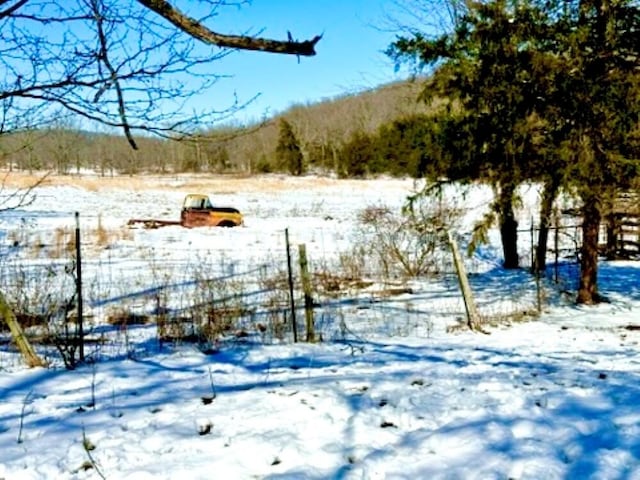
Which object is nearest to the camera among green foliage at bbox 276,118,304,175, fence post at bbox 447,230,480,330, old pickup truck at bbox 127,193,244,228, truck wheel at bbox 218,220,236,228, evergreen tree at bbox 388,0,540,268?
fence post at bbox 447,230,480,330

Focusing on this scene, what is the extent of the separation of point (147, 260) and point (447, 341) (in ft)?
32.8

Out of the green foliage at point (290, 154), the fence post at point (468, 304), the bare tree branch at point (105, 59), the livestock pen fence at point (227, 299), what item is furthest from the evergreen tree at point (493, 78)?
the green foliage at point (290, 154)

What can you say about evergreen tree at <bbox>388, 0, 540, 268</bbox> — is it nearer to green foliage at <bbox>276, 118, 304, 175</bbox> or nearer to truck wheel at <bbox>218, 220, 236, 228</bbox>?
truck wheel at <bbox>218, 220, 236, 228</bbox>

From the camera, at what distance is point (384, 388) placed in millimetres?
4734

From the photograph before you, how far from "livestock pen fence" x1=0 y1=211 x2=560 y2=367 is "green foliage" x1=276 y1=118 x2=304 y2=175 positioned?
62.4 meters

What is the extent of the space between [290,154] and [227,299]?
70.0 metres

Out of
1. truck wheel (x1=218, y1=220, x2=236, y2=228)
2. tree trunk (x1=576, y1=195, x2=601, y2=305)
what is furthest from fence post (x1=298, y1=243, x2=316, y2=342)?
truck wheel (x1=218, y1=220, x2=236, y2=228)

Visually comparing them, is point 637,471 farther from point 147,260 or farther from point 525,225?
point 525,225

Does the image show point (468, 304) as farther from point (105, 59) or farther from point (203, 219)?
point (203, 219)

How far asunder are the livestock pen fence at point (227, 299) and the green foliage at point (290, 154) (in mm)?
62443

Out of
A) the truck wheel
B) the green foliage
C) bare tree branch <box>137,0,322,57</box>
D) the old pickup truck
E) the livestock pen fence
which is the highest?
the green foliage

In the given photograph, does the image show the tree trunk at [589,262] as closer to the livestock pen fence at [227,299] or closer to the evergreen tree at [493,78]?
the livestock pen fence at [227,299]

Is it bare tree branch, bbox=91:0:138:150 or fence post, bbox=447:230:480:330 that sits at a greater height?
bare tree branch, bbox=91:0:138:150

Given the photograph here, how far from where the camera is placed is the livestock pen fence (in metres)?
7.38
